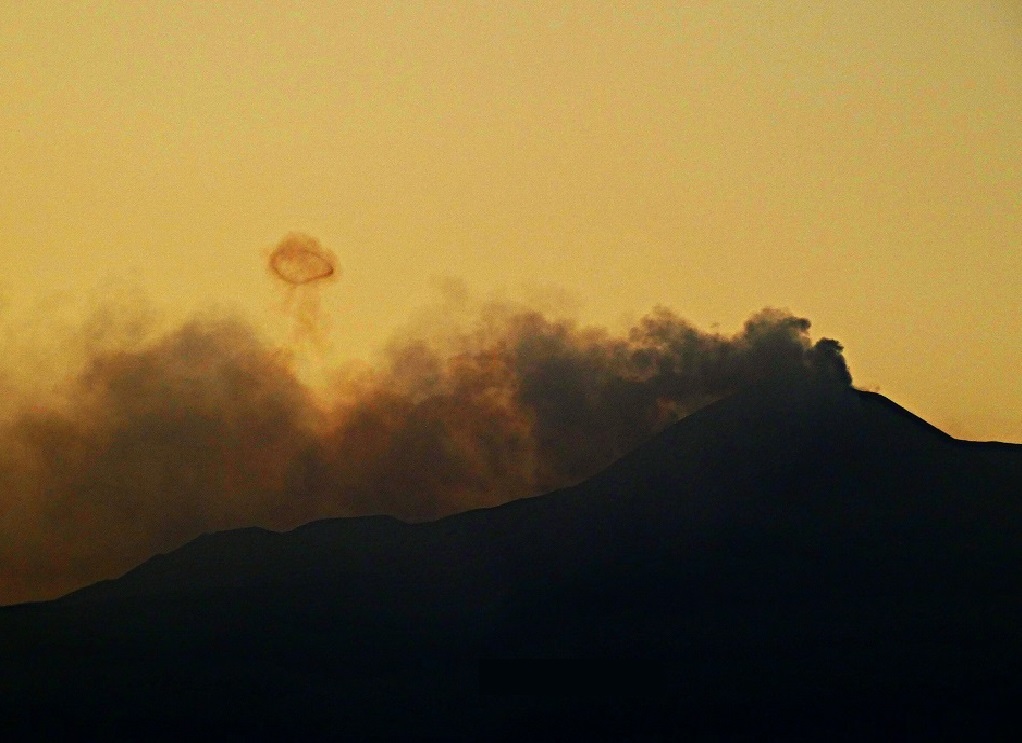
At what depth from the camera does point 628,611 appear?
419 feet

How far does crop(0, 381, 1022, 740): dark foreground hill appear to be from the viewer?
378ft

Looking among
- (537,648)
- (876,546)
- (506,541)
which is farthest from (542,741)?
(876,546)

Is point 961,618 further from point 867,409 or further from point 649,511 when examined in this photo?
point 649,511

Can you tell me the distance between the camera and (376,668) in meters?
126

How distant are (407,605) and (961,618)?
Answer: 200ft

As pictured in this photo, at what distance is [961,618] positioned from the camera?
120 meters

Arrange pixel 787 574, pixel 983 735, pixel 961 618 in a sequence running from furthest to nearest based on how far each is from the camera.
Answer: pixel 787 574
pixel 961 618
pixel 983 735

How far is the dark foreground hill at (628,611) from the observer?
115 meters

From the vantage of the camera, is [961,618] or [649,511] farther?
[649,511]

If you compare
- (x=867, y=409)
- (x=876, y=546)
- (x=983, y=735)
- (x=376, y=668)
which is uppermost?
(x=867, y=409)

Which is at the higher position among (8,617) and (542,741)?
(8,617)

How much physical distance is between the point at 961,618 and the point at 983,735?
14.8 metres

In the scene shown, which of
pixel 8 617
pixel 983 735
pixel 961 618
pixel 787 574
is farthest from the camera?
pixel 8 617

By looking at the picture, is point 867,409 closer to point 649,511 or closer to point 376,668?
point 649,511
